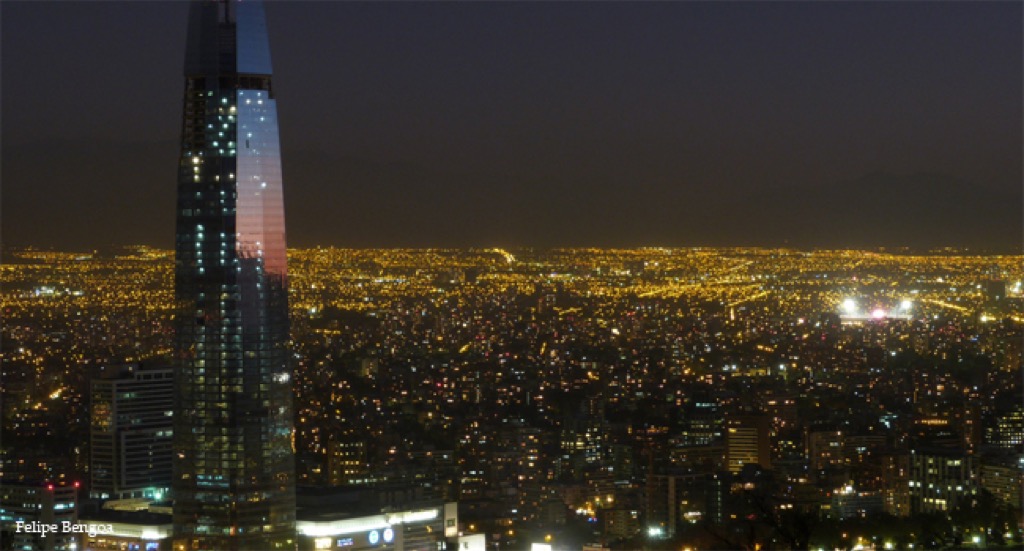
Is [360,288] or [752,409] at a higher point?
[360,288]

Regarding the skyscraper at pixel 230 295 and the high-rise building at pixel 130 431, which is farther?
the high-rise building at pixel 130 431

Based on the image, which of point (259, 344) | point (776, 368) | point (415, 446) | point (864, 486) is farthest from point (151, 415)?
point (776, 368)

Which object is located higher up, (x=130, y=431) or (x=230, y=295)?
(x=230, y=295)

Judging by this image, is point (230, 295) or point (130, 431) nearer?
point (230, 295)

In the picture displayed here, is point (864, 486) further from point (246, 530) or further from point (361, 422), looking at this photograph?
point (246, 530)
